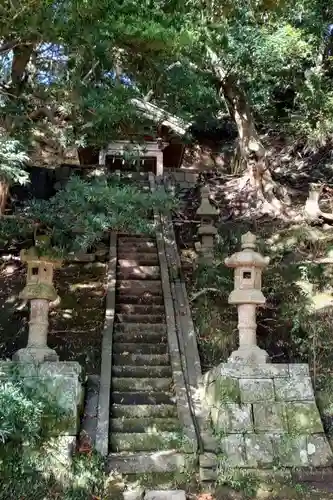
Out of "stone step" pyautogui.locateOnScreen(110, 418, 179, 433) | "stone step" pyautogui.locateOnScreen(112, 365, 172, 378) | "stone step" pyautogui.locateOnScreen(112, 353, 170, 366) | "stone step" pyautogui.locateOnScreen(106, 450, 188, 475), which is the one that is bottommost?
"stone step" pyautogui.locateOnScreen(106, 450, 188, 475)

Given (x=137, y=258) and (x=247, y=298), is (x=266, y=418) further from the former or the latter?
(x=137, y=258)

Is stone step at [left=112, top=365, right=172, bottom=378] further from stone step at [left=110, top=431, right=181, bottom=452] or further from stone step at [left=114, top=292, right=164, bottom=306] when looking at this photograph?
stone step at [left=114, top=292, right=164, bottom=306]

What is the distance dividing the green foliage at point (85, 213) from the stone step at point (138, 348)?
67.6 inches

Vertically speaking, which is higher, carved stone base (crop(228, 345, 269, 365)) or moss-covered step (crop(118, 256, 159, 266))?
moss-covered step (crop(118, 256, 159, 266))

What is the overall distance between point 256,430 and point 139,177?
34.7 feet

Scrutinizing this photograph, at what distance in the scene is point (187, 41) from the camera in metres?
4.68

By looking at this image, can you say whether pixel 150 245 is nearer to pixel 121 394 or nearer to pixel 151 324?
pixel 151 324

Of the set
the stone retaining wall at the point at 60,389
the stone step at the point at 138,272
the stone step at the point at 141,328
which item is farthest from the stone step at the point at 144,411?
the stone step at the point at 138,272

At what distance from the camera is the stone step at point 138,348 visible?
22.1 feet

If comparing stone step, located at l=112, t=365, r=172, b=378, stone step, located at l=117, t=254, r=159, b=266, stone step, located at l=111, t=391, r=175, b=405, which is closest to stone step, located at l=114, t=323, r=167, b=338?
stone step, located at l=112, t=365, r=172, b=378

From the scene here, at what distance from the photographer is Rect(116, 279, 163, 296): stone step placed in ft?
27.5

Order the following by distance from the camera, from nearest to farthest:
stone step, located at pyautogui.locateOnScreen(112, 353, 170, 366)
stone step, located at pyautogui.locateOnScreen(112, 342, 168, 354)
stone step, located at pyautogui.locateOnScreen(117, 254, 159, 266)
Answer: stone step, located at pyautogui.locateOnScreen(112, 353, 170, 366) < stone step, located at pyautogui.locateOnScreen(112, 342, 168, 354) < stone step, located at pyautogui.locateOnScreen(117, 254, 159, 266)

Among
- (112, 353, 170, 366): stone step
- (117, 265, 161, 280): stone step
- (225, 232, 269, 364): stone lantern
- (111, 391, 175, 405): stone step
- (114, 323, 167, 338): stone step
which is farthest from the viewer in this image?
(117, 265, 161, 280): stone step

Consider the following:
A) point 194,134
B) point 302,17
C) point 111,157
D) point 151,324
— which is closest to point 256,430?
point 151,324
